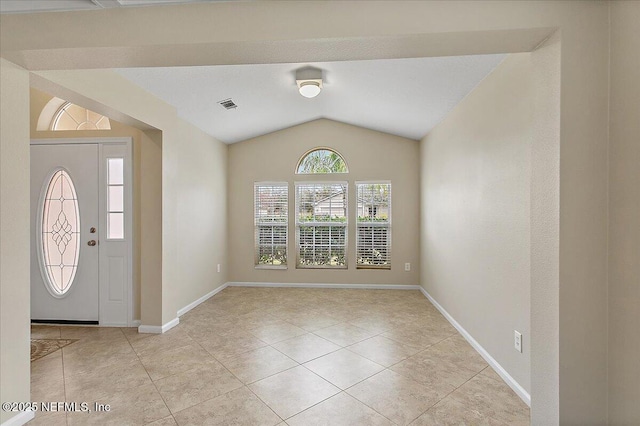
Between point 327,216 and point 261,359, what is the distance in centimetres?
299

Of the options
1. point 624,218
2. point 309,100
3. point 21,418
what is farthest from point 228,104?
point 624,218

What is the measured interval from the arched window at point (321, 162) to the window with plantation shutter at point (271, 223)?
1.50ft

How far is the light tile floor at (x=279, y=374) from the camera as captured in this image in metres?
1.94

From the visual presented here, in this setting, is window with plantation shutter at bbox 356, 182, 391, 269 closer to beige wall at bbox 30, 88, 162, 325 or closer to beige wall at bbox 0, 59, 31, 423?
beige wall at bbox 30, 88, 162, 325

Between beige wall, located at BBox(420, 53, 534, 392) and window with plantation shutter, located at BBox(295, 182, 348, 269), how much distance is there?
180 cm

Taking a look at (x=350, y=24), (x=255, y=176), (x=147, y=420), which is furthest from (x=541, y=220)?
(x=255, y=176)

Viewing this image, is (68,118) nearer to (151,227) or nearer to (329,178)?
(151,227)

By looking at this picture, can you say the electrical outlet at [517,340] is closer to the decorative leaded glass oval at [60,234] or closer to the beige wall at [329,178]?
the beige wall at [329,178]

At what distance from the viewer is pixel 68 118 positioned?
353 centimetres

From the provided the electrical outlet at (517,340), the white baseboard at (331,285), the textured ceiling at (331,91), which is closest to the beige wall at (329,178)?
the white baseboard at (331,285)

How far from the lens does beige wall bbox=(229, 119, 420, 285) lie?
512 cm

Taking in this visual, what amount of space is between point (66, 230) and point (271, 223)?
281 centimetres

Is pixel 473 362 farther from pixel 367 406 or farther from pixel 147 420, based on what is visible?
pixel 147 420

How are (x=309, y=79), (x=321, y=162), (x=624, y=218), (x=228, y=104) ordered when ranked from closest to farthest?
1. (x=624, y=218)
2. (x=309, y=79)
3. (x=228, y=104)
4. (x=321, y=162)
